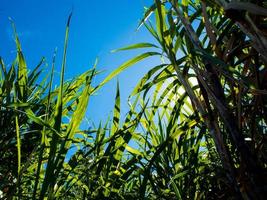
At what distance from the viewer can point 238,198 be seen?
90 cm

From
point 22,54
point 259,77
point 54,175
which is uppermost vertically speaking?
point 22,54

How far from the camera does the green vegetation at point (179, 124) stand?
823 millimetres

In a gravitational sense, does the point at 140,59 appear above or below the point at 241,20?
above

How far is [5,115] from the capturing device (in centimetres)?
132

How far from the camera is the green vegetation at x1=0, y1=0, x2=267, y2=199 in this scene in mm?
823

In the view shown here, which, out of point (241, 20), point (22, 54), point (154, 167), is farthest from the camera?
point (22, 54)

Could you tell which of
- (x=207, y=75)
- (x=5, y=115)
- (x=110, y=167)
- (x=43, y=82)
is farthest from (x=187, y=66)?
(x=43, y=82)

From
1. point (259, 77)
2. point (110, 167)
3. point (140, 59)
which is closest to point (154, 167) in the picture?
point (110, 167)

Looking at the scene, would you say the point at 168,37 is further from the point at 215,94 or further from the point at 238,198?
the point at 238,198

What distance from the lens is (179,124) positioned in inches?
47.3

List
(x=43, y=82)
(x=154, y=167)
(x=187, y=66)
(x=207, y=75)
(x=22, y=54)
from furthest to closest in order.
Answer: (x=43, y=82), (x=22, y=54), (x=154, y=167), (x=187, y=66), (x=207, y=75)

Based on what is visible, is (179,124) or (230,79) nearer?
(230,79)

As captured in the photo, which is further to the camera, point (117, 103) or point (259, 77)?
point (117, 103)

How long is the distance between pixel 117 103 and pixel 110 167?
23 cm
